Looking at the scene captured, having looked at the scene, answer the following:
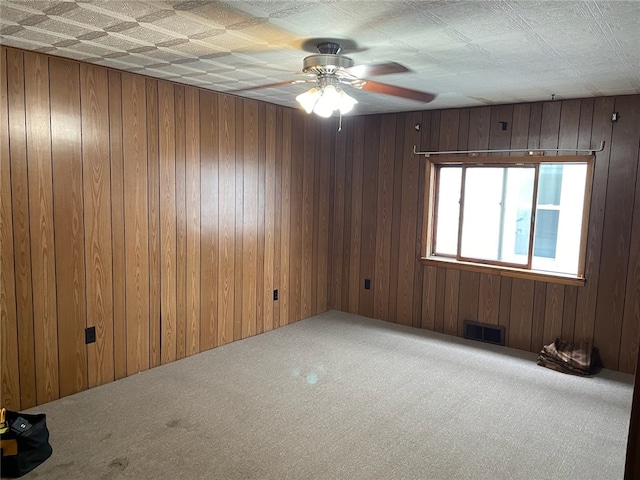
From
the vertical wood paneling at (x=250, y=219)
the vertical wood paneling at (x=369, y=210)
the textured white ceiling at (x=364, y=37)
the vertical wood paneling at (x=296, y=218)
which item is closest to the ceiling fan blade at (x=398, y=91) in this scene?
the textured white ceiling at (x=364, y=37)

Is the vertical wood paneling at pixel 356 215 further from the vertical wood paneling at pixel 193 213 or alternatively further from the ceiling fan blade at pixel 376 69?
the ceiling fan blade at pixel 376 69

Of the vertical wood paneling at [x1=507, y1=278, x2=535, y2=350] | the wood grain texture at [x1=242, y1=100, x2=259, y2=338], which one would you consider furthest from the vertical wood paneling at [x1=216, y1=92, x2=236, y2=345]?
the vertical wood paneling at [x1=507, y1=278, x2=535, y2=350]

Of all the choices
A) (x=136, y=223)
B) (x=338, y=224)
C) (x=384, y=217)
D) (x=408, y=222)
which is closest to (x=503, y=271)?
(x=408, y=222)

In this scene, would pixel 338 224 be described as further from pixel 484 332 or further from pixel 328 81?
pixel 328 81

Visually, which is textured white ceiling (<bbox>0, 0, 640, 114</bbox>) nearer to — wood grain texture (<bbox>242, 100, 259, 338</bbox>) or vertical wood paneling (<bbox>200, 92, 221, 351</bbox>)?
vertical wood paneling (<bbox>200, 92, 221, 351</bbox>)

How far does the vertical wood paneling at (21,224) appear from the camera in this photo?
291cm

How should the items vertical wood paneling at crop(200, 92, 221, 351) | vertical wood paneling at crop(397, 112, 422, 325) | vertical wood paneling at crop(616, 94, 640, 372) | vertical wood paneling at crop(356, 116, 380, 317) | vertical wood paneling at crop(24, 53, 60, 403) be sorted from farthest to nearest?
vertical wood paneling at crop(356, 116, 380, 317) → vertical wood paneling at crop(397, 112, 422, 325) → vertical wood paneling at crop(200, 92, 221, 351) → vertical wood paneling at crop(616, 94, 640, 372) → vertical wood paneling at crop(24, 53, 60, 403)

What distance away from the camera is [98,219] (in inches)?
134

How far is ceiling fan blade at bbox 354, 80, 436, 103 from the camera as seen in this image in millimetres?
3037

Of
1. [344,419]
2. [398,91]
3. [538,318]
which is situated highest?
[398,91]

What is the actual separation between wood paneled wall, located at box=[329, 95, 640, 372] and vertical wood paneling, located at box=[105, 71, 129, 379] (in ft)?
8.51

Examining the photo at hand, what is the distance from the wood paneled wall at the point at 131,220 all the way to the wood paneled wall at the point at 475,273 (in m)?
0.70

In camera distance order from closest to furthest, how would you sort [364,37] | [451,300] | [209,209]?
[364,37] < [209,209] < [451,300]

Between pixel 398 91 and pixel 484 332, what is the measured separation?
99.0 inches
